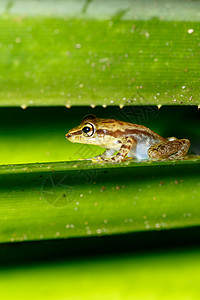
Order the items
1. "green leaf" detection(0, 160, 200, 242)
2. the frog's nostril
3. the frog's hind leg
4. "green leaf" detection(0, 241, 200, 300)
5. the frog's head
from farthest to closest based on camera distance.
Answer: the frog's head, the frog's hind leg, the frog's nostril, "green leaf" detection(0, 241, 200, 300), "green leaf" detection(0, 160, 200, 242)

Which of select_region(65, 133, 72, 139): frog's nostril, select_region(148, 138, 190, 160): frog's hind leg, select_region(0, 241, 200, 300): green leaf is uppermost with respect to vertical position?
select_region(65, 133, 72, 139): frog's nostril

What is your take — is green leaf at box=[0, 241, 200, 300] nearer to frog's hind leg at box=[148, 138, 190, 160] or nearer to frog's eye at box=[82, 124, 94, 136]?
frog's hind leg at box=[148, 138, 190, 160]

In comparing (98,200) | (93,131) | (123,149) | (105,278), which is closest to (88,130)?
(93,131)

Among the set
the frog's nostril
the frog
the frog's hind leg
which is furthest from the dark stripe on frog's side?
the frog's nostril

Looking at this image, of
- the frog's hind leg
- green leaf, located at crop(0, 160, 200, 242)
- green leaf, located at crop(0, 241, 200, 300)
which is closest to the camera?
green leaf, located at crop(0, 160, 200, 242)

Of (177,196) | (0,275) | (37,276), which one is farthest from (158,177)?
(0,275)

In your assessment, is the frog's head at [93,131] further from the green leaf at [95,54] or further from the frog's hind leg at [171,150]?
the green leaf at [95,54]
